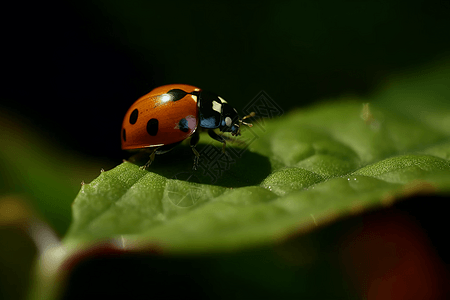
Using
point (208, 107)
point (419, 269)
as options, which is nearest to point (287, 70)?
point (208, 107)

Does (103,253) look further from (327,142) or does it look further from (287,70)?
(287,70)

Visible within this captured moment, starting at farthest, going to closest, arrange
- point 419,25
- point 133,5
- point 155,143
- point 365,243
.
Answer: point 419,25
point 133,5
point 155,143
point 365,243

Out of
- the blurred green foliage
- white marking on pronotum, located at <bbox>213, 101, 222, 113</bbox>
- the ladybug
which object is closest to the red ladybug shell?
the ladybug

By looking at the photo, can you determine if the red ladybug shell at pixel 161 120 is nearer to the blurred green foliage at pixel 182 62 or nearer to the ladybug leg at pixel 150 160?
the ladybug leg at pixel 150 160

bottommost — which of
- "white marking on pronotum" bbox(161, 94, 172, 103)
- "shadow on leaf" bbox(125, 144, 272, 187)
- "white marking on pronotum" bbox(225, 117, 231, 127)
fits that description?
"shadow on leaf" bbox(125, 144, 272, 187)

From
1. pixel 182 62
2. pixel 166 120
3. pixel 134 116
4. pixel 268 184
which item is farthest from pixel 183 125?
pixel 182 62

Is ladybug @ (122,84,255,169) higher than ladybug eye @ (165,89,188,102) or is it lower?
lower

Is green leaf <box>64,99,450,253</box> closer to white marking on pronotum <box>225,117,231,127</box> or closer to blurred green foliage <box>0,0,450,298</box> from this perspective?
white marking on pronotum <box>225,117,231,127</box>
